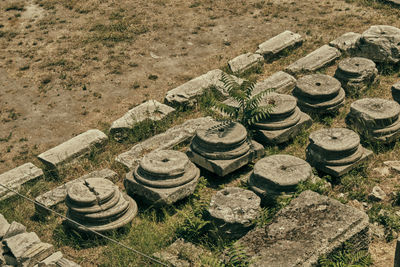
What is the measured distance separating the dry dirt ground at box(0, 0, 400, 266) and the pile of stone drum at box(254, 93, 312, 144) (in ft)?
7.52

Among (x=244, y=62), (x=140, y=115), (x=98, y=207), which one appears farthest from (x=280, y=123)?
(x=98, y=207)

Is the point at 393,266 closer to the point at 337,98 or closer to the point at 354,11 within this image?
the point at 337,98

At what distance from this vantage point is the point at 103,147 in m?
10.9

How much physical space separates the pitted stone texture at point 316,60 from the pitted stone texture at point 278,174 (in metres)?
3.70

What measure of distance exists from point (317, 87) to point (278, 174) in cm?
286

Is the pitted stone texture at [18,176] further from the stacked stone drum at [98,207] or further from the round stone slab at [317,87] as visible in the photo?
the round stone slab at [317,87]

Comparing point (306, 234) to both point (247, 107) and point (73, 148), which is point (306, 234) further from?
point (73, 148)

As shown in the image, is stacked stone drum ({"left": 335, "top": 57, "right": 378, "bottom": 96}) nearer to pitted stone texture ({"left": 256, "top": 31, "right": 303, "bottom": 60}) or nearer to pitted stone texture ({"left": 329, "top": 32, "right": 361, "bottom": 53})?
pitted stone texture ({"left": 329, "top": 32, "right": 361, "bottom": 53})

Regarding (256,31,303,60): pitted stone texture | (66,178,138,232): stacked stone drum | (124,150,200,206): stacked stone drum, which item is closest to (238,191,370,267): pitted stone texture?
(124,150,200,206): stacked stone drum

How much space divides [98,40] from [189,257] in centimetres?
779

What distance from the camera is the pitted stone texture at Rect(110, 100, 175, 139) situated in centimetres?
1119

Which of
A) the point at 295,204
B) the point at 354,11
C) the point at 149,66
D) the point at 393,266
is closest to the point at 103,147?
the point at 149,66

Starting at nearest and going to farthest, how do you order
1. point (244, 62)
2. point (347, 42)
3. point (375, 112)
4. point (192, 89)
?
point (375, 112), point (192, 89), point (244, 62), point (347, 42)

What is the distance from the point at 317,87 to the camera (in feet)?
37.4
